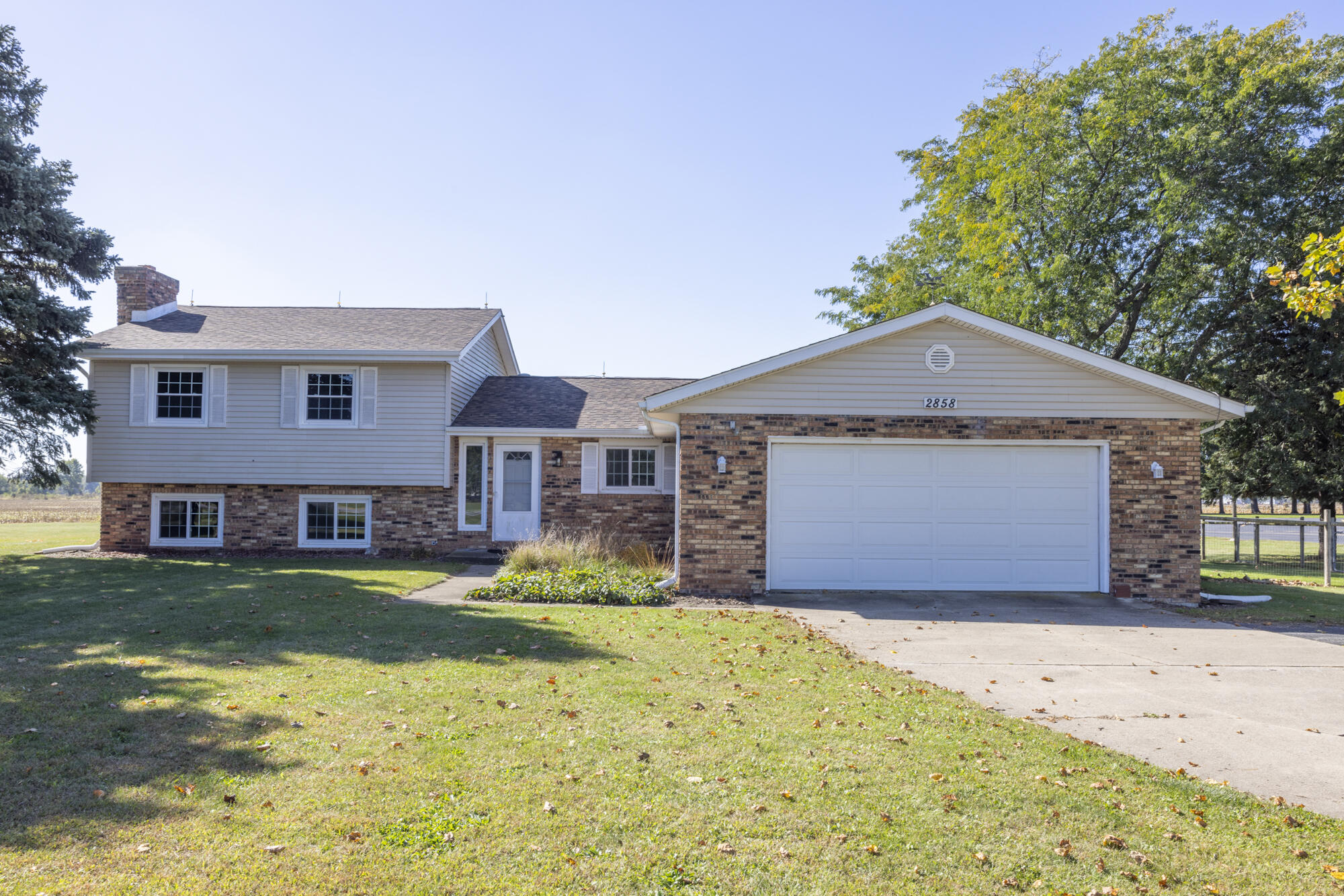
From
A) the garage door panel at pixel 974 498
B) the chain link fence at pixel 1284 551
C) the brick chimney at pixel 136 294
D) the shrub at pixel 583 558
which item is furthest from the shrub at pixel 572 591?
the brick chimney at pixel 136 294

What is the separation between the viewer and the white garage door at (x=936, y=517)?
1210 cm

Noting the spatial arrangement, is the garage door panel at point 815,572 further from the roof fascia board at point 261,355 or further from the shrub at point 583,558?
the roof fascia board at point 261,355

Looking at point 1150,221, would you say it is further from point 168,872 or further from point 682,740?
point 168,872

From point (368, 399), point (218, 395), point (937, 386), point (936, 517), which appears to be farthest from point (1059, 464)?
point (218, 395)

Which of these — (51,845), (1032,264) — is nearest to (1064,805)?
(51,845)

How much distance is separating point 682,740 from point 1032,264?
2163 centimetres

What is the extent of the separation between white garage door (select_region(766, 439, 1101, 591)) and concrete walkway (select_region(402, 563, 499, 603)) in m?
4.85

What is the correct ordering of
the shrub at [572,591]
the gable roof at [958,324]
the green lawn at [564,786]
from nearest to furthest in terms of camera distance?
1. the green lawn at [564,786]
2. the shrub at [572,591]
3. the gable roof at [958,324]

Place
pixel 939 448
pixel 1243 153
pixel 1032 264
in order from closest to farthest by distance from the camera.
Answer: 1. pixel 939 448
2. pixel 1243 153
3. pixel 1032 264

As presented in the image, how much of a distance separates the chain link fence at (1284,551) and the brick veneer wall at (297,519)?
11.0 metres

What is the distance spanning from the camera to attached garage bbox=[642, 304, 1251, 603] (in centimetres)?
1188

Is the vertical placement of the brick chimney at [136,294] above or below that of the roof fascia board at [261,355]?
above

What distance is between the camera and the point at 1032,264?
22422 mm

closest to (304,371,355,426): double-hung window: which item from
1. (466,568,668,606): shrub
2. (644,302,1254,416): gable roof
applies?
(466,568,668,606): shrub
